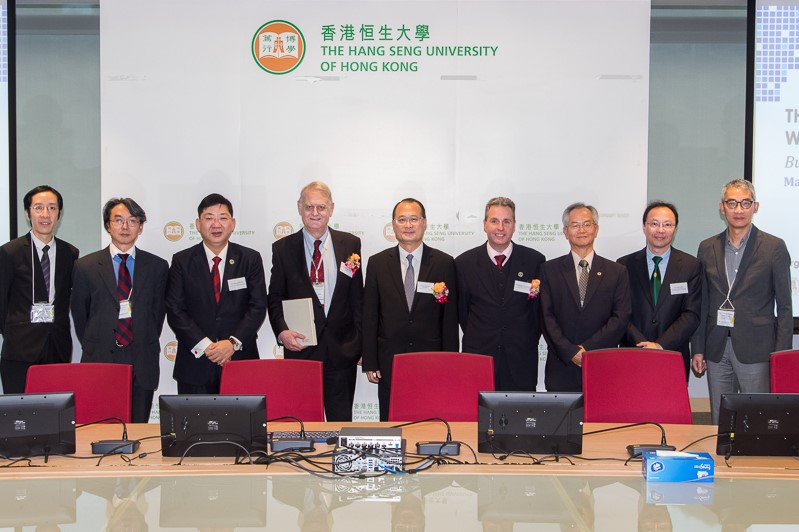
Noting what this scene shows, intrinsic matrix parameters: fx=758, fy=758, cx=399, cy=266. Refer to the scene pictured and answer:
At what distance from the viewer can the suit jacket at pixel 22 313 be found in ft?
16.0

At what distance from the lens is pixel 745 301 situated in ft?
15.8

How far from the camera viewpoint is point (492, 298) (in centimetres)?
493

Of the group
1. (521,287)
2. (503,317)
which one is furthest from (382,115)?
(503,317)

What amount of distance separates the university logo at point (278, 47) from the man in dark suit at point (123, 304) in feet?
4.92

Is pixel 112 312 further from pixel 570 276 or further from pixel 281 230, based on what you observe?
pixel 570 276

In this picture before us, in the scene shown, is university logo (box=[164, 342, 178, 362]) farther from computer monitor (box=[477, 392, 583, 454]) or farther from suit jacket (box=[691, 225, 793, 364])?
suit jacket (box=[691, 225, 793, 364])

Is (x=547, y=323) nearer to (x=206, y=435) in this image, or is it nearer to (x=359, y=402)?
(x=359, y=402)

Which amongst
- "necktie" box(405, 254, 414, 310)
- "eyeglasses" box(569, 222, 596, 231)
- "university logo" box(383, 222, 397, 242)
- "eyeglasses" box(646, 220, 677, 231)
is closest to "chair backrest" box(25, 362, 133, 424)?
"necktie" box(405, 254, 414, 310)

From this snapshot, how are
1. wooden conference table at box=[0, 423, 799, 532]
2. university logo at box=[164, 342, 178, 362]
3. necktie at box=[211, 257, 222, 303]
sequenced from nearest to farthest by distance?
wooden conference table at box=[0, 423, 799, 532]
necktie at box=[211, 257, 222, 303]
university logo at box=[164, 342, 178, 362]

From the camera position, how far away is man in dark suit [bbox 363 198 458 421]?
484 cm

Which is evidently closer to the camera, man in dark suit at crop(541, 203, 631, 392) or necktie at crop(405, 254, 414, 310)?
man in dark suit at crop(541, 203, 631, 392)

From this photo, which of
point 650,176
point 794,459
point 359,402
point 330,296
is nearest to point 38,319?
point 330,296

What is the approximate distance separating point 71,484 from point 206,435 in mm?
495

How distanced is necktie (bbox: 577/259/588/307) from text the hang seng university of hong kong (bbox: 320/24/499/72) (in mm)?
1799
